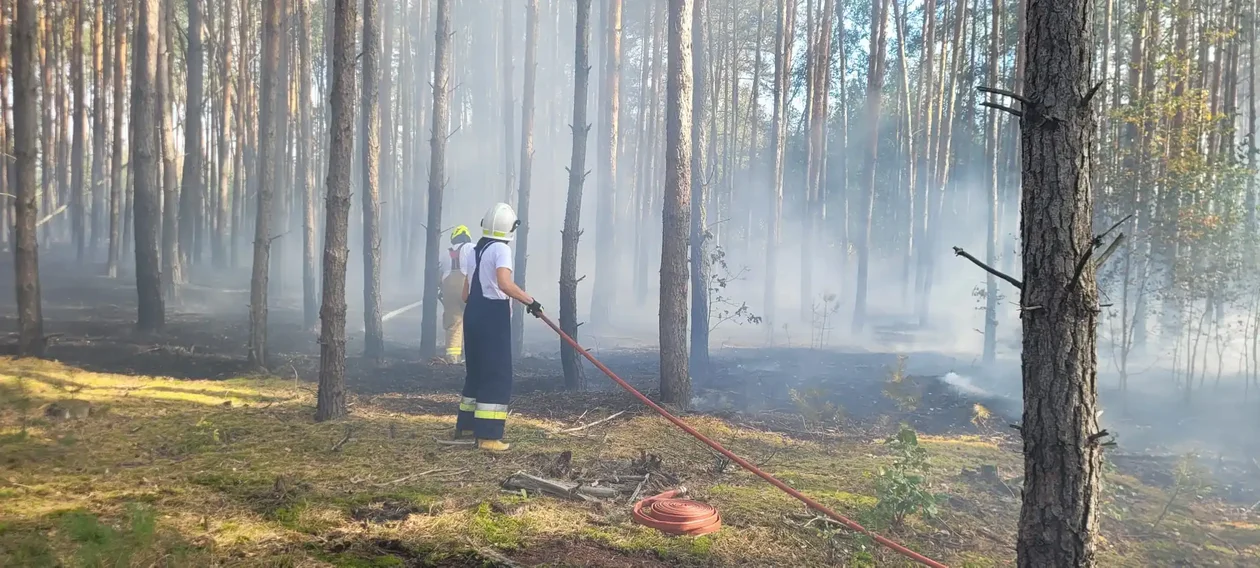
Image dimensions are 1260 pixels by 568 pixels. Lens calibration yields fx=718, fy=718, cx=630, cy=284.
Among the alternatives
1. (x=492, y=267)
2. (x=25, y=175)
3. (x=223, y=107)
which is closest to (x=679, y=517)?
(x=492, y=267)

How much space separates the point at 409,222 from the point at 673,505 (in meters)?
34.2

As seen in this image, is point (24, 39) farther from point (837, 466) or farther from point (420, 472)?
point (837, 466)

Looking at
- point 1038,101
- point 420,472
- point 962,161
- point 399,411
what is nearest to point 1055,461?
point 1038,101

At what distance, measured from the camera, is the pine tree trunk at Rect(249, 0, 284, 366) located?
9.50 m

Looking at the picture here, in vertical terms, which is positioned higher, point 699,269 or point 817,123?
point 817,123

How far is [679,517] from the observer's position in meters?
4.72

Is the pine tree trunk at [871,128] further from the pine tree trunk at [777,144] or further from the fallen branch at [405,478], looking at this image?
the fallen branch at [405,478]

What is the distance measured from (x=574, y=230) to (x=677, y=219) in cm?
219

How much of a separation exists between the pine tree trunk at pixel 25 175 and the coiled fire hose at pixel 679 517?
8.04m

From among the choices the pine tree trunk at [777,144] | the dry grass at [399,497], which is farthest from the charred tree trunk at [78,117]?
the pine tree trunk at [777,144]

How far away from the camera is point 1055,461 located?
324 centimetres

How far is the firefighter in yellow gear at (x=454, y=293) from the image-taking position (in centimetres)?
1111

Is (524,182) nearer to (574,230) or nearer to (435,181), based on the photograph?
(435,181)

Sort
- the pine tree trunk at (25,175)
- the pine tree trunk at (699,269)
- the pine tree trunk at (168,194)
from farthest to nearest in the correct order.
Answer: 1. the pine tree trunk at (168,194)
2. the pine tree trunk at (699,269)
3. the pine tree trunk at (25,175)
